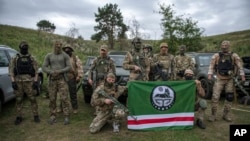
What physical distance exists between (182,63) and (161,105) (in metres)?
2.14

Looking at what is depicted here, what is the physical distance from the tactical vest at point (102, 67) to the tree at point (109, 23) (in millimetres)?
25368

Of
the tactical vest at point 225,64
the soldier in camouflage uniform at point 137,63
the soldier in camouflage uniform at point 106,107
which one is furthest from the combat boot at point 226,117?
the soldier in camouflage uniform at point 106,107

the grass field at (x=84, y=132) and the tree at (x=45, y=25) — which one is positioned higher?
the tree at (x=45, y=25)

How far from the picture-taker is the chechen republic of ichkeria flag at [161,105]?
5.58 meters

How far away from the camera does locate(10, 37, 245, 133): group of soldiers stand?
18.5 feet

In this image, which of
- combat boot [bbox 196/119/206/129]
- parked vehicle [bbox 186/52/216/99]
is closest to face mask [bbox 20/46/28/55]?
combat boot [bbox 196/119/206/129]

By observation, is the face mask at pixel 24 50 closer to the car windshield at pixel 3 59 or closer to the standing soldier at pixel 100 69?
the car windshield at pixel 3 59

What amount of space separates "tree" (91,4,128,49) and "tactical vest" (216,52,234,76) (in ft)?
83.9

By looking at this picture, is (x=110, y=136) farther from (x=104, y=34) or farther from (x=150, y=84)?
(x=104, y=34)

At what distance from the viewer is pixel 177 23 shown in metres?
20.0

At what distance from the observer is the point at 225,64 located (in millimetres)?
6418

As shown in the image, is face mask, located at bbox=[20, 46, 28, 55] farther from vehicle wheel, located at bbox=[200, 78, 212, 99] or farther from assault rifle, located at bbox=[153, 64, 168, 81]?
vehicle wheel, located at bbox=[200, 78, 212, 99]

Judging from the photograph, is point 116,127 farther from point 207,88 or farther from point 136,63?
point 207,88

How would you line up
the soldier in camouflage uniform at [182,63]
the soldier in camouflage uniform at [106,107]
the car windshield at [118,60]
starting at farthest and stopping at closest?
the car windshield at [118,60] → the soldier in camouflage uniform at [182,63] → the soldier in camouflage uniform at [106,107]
